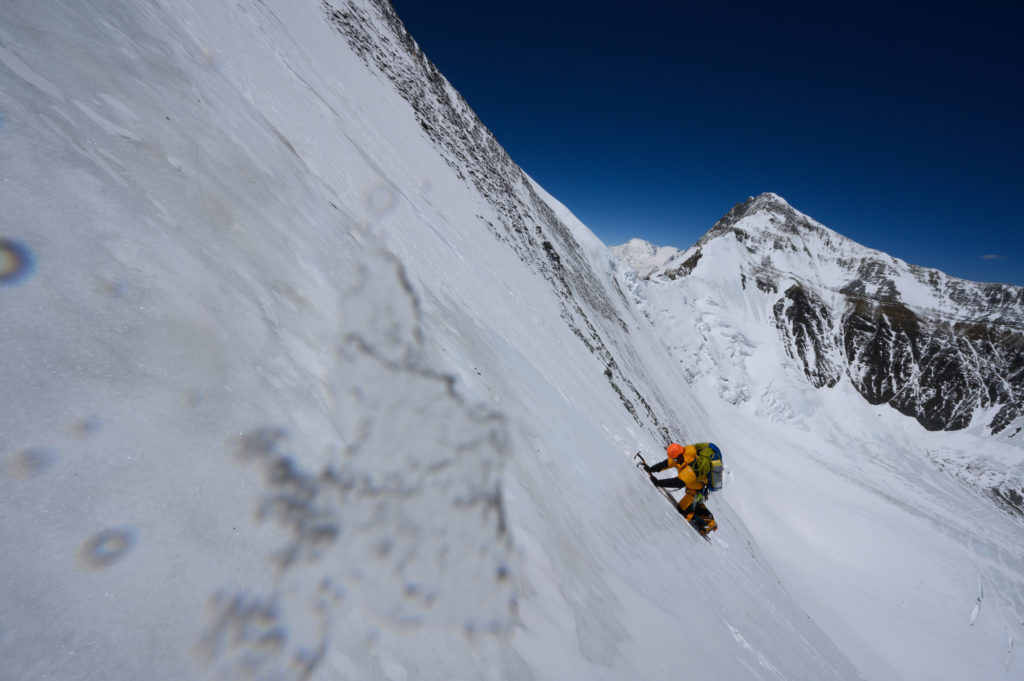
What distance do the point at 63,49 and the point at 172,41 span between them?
107 inches

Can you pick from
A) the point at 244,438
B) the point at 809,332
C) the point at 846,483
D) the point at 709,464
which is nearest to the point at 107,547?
the point at 244,438

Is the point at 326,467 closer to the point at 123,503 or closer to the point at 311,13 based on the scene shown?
the point at 123,503

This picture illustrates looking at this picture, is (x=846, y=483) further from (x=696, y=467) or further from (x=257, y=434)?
(x=257, y=434)

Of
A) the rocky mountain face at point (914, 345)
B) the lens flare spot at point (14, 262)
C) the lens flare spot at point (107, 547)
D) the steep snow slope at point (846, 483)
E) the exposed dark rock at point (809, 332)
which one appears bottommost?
the lens flare spot at point (107, 547)

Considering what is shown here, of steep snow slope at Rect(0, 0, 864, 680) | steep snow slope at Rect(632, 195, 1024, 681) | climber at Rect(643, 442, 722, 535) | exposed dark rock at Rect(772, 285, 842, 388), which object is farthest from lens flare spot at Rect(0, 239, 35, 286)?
exposed dark rock at Rect(772, 285, 842, 388)

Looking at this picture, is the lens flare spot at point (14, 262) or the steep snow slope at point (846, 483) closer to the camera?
the lens flare spot at point (14, 262)

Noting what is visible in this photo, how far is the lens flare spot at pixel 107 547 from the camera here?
129 cm

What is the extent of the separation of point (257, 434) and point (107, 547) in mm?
769

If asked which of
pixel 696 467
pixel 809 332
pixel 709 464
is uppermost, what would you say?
pixel 809 332

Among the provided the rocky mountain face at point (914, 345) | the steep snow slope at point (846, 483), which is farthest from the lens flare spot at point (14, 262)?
the rocky mountain face at point (914, 345)

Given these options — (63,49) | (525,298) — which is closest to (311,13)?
(525,298)

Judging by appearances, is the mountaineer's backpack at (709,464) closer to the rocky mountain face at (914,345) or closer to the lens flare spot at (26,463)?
the lens flare spot at (26,463)

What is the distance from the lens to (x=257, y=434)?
208 cm

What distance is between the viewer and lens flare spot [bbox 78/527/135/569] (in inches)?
50.8
